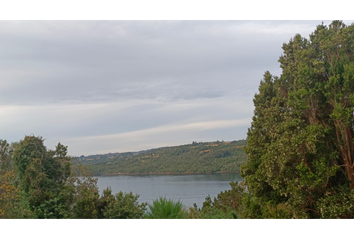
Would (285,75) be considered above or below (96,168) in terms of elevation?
above

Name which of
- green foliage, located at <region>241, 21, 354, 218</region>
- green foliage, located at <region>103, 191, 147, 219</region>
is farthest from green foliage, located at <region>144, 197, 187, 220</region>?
green foliage, located at <region>103, 191, 147, 219</region>

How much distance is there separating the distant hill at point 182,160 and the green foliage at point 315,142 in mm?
27506

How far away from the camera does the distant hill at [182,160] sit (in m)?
38.8

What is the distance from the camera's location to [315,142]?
7.89m

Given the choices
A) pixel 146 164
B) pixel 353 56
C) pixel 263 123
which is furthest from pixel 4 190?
pixel 146 164

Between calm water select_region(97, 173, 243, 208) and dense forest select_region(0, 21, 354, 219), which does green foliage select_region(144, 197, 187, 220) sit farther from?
calm water select_region(97, 173, 243, 208)

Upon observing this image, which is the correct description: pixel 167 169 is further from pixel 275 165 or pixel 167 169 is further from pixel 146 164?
pixel 275 165

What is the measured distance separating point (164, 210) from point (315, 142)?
528 centimetres

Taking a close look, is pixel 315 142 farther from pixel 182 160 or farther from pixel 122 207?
pixel 182 160

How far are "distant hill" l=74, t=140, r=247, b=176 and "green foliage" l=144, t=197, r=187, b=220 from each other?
103ft
